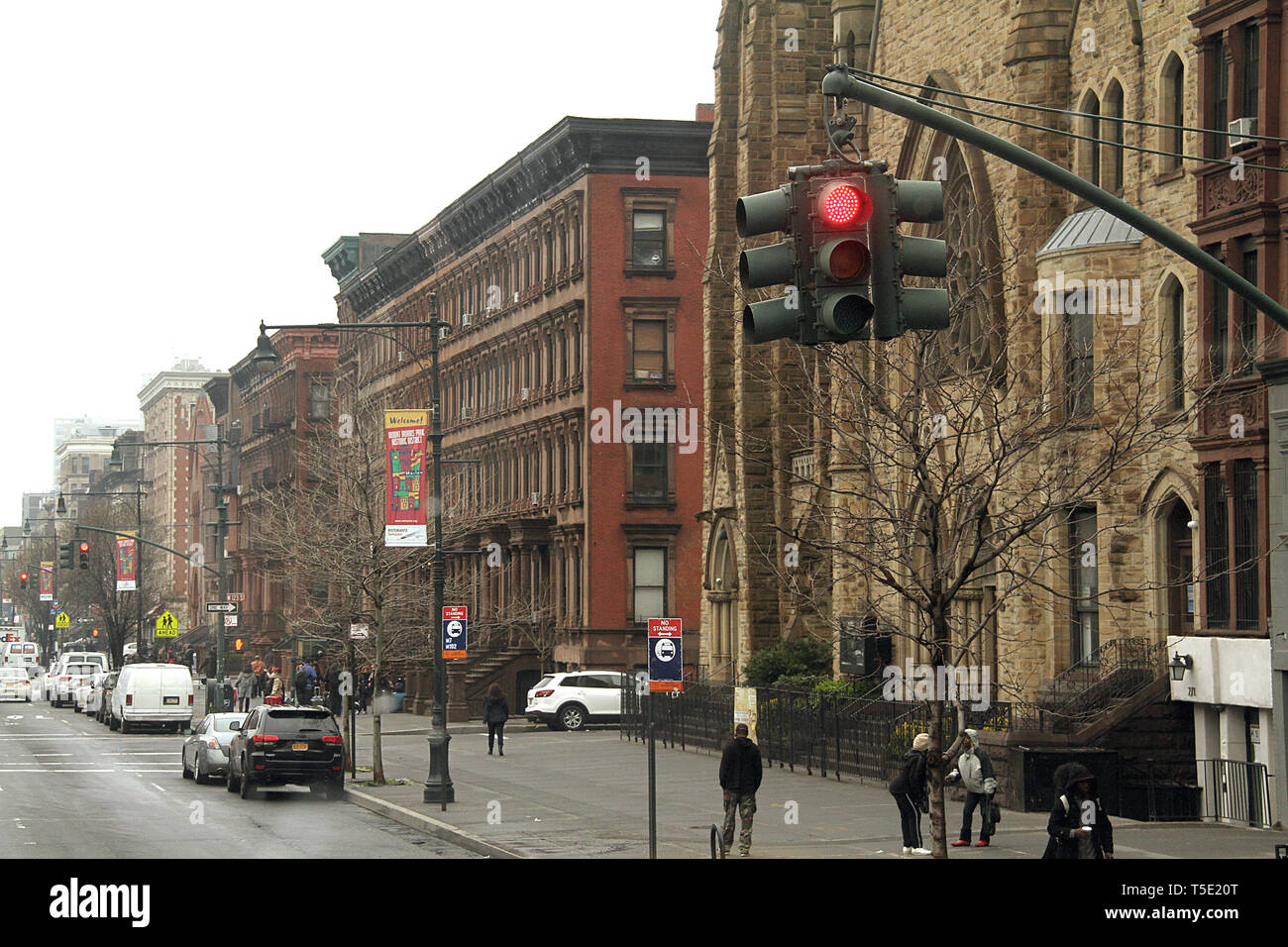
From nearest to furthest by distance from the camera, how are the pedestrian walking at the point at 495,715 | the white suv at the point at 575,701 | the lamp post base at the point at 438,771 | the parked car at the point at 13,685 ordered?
the lamp post base at the point at 438,771 → the pedestrian walking at the point at 495,715 → the white suv at the point at 575,701 → the parked car at the point at 13,685

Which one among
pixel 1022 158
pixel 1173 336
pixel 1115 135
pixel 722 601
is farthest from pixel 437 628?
pixel 1022 158

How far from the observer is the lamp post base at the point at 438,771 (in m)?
29.1

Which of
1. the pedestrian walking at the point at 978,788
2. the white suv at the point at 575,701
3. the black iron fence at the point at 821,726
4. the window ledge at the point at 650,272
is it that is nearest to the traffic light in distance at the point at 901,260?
the pedestrian walking at the point at 978,788

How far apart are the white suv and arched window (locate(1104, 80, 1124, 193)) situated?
22056mm

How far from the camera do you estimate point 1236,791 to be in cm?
2766

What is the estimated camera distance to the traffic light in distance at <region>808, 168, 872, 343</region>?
9586 mm

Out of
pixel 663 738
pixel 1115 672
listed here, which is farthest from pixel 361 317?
pixel 1115 672

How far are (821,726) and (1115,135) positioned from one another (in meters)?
12.2

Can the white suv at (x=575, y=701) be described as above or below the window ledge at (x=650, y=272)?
below

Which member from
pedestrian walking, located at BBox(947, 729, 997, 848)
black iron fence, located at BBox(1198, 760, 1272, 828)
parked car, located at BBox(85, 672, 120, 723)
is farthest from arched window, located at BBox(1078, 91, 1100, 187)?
parked car, located at BBox(85, 672, 120, 723)

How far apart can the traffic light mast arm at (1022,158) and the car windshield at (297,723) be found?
22.6 meters

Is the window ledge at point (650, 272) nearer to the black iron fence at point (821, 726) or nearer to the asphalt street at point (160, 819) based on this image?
the black iron fence at point (821, 726)

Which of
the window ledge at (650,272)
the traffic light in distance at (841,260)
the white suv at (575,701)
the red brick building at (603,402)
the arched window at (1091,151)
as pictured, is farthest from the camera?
the window ledge at (650,272)
